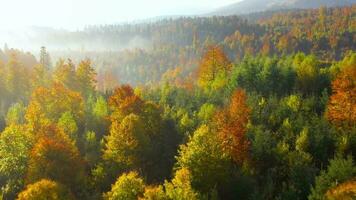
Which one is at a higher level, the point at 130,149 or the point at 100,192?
the point at 130,149

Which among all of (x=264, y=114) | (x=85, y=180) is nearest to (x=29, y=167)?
(x=85, y=180)

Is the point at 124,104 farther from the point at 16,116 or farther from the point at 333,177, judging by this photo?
the point at 333,177

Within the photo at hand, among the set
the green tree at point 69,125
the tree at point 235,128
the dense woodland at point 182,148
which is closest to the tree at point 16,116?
the dense woodland at point 182,148

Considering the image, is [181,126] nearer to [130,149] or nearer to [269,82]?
[130,149]

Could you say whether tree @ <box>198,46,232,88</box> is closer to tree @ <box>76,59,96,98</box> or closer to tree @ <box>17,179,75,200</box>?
tree @ <box>76,59,96,98</box>

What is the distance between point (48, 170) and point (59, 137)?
6.45m

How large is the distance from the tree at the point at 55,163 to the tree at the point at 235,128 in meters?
23.5

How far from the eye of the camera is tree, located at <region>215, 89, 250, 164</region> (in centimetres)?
6806

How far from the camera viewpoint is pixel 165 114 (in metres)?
87.7

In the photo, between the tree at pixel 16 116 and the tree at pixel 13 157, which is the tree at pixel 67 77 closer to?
the tree at pixel 16 116

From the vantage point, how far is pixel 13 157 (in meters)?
69.2

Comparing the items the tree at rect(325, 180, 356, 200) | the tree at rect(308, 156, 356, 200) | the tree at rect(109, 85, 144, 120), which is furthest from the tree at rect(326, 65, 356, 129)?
the tree at rect(109, 85, 144, 120)

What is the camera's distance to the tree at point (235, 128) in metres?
68.1

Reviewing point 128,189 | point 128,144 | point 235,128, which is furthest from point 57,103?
point 128,189
